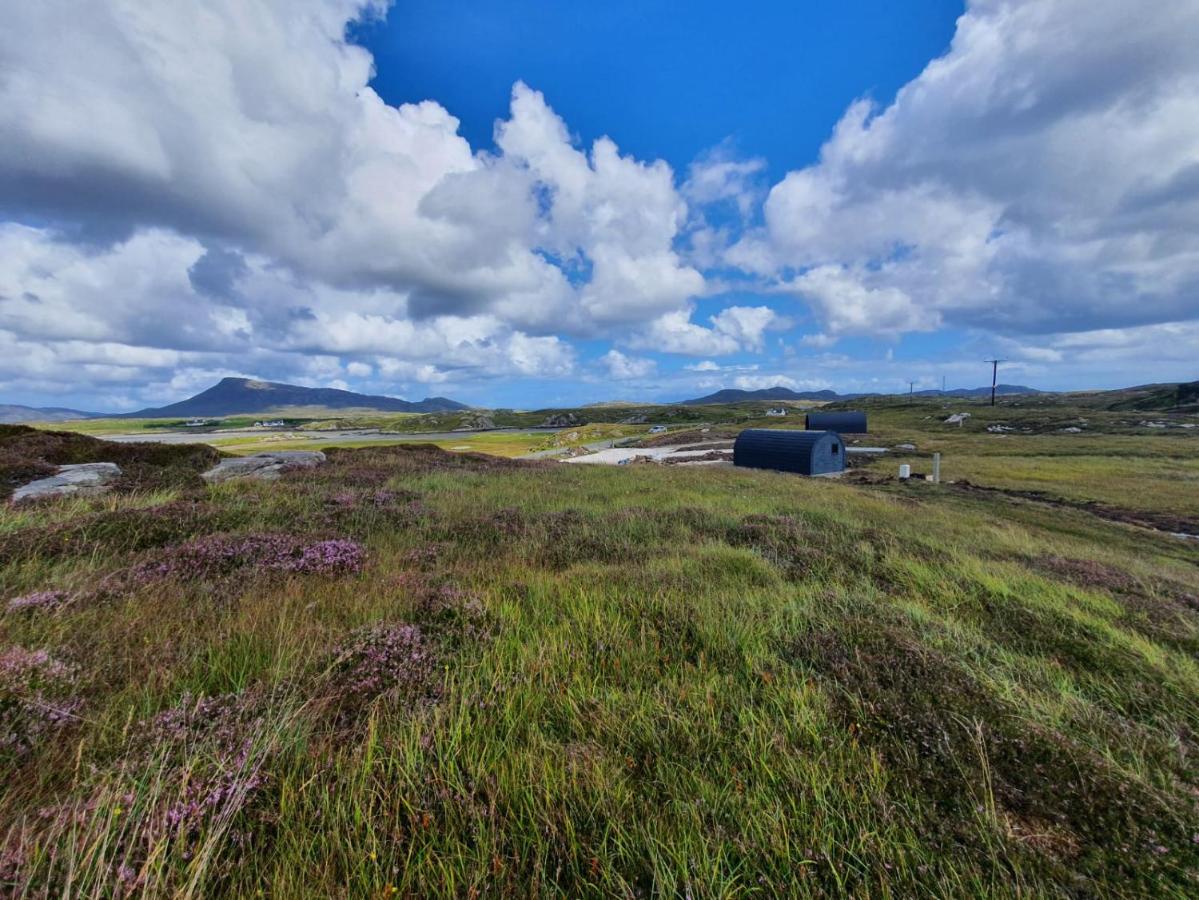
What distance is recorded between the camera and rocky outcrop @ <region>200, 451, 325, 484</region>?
14.2 metres

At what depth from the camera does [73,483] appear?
11.3 m

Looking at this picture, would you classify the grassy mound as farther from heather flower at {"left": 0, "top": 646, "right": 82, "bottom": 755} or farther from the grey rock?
the grey rock

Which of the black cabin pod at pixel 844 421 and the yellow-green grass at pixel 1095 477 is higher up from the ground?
the black cabin pod at pixel 844 421

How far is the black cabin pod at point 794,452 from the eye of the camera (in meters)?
31.8

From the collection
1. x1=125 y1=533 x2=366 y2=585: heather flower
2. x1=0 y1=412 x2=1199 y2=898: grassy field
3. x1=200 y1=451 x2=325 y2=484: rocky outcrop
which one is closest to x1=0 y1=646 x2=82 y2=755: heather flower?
x1=0 y1=412 x2=1199 y2=898: grassy field

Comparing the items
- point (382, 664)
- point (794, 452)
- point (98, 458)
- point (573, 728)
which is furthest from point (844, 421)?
point (98, 458)

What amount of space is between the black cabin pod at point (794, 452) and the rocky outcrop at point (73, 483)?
1327 inches

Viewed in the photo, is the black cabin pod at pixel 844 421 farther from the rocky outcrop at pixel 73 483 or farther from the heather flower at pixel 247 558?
the rocky outcrop at pixel 73 483

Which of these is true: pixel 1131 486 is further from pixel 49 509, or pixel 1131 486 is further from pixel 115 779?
pixel 49 509

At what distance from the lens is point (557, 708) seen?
320cm

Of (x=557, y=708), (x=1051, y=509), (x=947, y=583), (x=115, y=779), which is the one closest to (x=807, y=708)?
(x=557, y=708)

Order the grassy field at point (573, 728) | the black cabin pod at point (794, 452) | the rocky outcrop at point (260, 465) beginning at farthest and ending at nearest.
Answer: the black cabin pod at point (794, 452), the rocky outcrop at point (260, 465), the grassy field at point (573, 728)

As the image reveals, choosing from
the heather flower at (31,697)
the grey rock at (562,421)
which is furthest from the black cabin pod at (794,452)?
the grey rock at (562,421)

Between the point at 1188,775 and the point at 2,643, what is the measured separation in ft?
28.1
